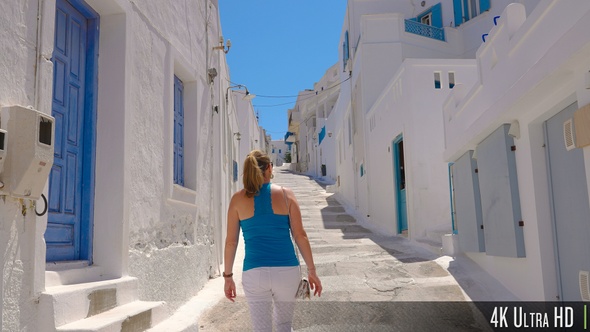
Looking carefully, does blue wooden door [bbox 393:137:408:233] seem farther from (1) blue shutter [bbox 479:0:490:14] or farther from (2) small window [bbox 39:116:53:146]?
(2) small window [bbox 39:116:53:146]

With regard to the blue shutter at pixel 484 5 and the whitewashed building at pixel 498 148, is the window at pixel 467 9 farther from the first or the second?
the whitewashed building at pixel 498 148

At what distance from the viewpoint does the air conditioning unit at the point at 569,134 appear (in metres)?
4.30

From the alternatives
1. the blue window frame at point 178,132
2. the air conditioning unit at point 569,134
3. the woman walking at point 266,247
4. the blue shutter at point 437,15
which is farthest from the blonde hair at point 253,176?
the blue shutter at point 437,15

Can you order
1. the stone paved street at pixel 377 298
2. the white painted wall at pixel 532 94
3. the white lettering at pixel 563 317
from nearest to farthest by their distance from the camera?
the white painted wall at pixel 532 94, the white lettering at pixel 563 317, the stone paved street at pixel 377 298

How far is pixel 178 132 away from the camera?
6398mm

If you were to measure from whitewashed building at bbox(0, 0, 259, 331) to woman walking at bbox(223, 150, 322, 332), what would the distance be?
102 cm

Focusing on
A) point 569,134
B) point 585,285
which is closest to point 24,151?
point 569,134

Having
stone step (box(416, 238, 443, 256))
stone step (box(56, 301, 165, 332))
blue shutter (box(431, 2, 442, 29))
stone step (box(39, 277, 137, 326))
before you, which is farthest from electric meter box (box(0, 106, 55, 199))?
blue shutter (box(431, 2, 442, 29))

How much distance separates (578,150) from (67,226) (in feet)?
14.2

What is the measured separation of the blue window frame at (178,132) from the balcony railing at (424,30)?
985 cm

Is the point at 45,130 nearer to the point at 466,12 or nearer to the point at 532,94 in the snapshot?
the point at 532,94

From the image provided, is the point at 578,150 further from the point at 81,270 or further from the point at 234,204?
the point at 81,270

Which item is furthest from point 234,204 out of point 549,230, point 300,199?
point 300,199

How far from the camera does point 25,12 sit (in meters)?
3.05
